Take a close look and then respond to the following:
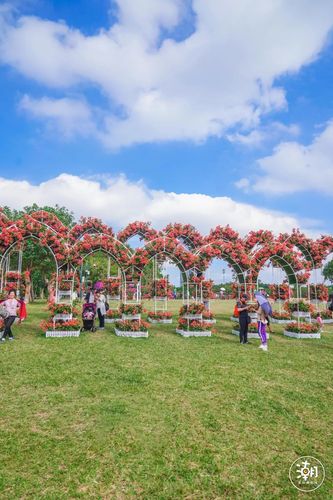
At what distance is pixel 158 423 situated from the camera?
16.4 feet

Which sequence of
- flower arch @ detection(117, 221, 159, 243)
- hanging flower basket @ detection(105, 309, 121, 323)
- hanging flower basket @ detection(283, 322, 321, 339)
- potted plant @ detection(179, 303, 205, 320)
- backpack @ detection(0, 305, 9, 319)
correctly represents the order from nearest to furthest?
backpack @ detection(0, 305, 9, 319), hanging flower basket @ detection(283, 322, 321, 339), potted plant @ detection(179, 303, 205, 320), hanging flower basket @ detection(105, 309, 121, 323), flower arch @ detection(117, 221, 159, 243)

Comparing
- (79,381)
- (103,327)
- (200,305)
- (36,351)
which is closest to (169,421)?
(79,381)

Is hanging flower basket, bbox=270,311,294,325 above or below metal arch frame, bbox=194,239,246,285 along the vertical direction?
below

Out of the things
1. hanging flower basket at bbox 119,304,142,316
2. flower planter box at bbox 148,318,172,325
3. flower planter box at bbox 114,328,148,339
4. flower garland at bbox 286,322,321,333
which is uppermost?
hanging flower basket at bbox 119,304,142,316

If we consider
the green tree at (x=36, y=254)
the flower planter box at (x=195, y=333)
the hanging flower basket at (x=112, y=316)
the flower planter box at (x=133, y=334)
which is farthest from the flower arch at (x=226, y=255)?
the green tree at (x=36, y=254)

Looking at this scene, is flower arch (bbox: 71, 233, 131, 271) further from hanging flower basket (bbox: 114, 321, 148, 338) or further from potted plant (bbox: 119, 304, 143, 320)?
hanging flower basket (bbox: 114, 321, 148, 338)

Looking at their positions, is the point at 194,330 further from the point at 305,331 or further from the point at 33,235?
the point at 33,235

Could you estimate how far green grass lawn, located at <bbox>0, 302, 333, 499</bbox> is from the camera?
3582mm

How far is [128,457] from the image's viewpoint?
4039 millimetres

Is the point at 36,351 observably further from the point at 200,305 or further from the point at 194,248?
the point at 194,248

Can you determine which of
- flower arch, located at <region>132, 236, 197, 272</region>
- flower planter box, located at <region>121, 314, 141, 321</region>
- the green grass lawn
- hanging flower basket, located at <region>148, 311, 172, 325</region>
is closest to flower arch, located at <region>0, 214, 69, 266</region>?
flower arch, located at <region>132, 236, 197, 272</region>

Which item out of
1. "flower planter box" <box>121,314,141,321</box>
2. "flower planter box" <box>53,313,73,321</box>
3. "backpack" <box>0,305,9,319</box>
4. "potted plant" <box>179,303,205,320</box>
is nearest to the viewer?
"backpack" <box>0,305,9,319</box>

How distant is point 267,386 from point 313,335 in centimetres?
745

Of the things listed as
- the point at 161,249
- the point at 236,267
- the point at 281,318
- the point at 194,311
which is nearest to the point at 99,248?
the point at 161,249
